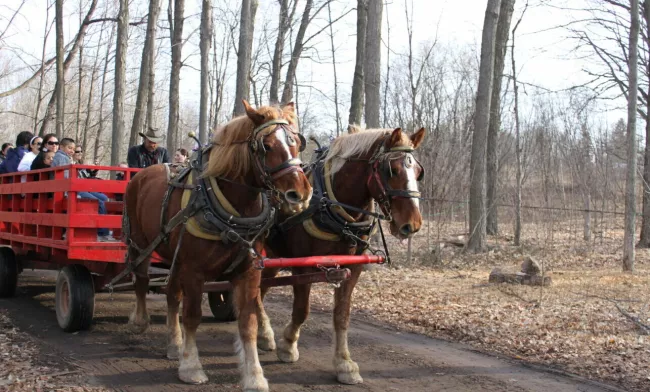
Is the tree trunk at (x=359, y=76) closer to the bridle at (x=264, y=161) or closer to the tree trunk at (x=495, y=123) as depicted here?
the tree trunk at (x=495, y=123)

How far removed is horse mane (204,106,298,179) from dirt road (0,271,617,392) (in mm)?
1690

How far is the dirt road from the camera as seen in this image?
4.69m

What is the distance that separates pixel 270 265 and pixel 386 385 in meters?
1.39

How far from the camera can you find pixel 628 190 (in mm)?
11141

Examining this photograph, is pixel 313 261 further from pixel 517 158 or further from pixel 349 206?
pixel 517 158

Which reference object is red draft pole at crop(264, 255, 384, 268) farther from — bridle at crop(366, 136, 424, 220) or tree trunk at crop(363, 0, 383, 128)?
tree trunk at crop(363, 0, 383, 128)

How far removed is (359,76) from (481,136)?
3.35 metres

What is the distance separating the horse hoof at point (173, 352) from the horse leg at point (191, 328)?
641 millimetres

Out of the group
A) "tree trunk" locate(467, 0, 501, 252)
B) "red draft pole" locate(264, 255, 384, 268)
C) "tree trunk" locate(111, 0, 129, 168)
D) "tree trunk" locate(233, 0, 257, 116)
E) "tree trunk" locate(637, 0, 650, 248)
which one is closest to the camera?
"red draft pole" locate(264, 255, 384, 268)

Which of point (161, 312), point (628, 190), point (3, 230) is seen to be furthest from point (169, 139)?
point (628, 190)

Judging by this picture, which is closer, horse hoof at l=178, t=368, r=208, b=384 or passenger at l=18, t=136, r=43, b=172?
horse hoof at l=178, t=368, r=208, b=384

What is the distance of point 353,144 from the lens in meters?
5.06

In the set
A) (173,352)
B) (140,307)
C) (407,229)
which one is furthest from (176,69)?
(407,229)

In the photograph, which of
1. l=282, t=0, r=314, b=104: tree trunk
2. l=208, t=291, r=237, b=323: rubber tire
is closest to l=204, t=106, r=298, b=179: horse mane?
l=208, t=291, r=237, b=323: rubber tire
